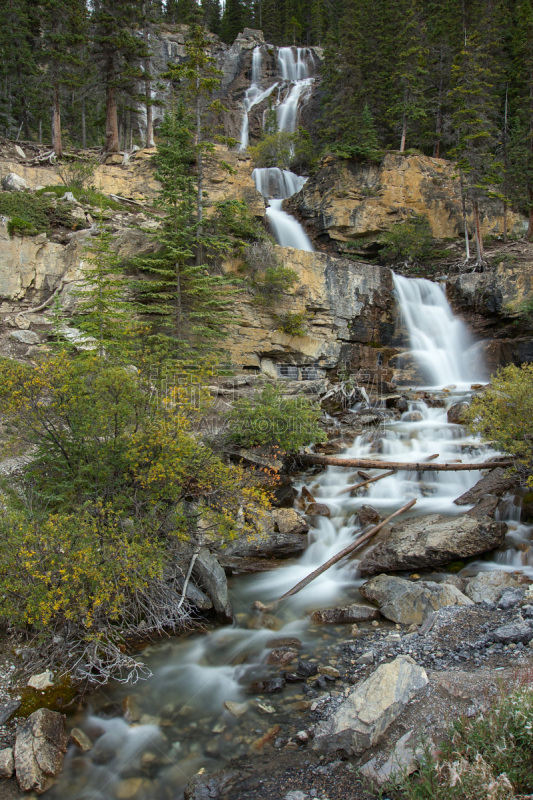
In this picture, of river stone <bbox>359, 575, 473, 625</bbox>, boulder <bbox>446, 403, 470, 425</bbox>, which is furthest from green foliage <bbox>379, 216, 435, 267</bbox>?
river stone <bbox>359, 575, 473, 625</bbox>

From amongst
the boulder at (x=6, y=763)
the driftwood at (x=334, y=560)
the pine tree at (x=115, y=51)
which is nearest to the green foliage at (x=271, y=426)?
the driftwood at (x=334, y=560)

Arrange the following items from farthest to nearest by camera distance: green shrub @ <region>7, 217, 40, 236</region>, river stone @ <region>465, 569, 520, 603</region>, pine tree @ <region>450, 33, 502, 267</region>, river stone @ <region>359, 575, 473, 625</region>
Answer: pine tree @ <region>450, 33, 502, 267</region>, green shrub @ <region>7, 217, 40, 236</region>, river stone @ <region>465, 569, 520, 603</region>, river stone @ <region>359, 575, 473, 625</region>

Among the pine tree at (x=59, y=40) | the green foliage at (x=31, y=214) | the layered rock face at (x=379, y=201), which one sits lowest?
the green foliage at (x=31, y=214)

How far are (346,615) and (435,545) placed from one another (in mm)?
2340

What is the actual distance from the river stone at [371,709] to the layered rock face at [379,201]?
89.6ft

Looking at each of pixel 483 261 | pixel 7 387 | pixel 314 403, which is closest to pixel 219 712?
pixel 7 387

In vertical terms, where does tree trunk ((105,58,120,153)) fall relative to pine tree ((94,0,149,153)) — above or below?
below

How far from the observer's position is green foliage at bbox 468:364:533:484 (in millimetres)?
9461

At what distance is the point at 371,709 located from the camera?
→ 15.5 feet

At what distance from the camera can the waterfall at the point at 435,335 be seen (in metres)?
22.2

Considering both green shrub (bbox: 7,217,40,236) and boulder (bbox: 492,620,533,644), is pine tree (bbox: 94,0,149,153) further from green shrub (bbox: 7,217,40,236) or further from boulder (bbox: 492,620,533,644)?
boulder (bbox: 492,620,533,644)

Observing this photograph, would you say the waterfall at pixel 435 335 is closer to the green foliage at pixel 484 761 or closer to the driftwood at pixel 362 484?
the driftwood at pixel 362 484

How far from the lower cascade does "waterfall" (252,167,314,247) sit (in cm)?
1711

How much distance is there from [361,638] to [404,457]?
816cm
